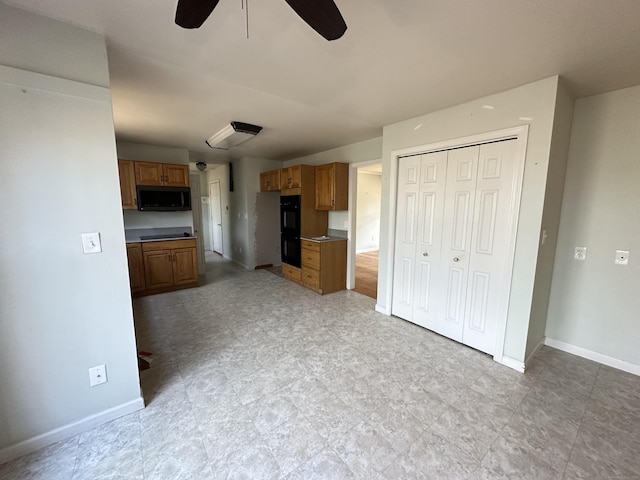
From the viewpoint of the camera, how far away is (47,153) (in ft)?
4.76

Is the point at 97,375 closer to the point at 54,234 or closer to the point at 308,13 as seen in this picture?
the point at 54,234

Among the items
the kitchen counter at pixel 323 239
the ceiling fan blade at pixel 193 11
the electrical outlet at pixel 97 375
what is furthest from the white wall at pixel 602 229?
the electrical outlet at pixel 97 375

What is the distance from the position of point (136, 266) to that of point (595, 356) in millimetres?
5753

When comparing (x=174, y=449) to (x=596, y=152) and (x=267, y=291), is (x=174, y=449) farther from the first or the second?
(x=596, y=152)

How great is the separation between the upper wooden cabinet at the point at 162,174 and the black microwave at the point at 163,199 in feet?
0.27

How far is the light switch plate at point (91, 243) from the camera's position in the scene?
62.0 inches

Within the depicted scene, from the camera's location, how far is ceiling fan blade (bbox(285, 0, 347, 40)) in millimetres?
974

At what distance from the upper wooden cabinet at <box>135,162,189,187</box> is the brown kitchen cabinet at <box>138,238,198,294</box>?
0.98 metres

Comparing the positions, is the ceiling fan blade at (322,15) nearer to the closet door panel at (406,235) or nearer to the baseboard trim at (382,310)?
the closet door panel at (406,235)

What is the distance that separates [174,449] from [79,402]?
2.33 feet

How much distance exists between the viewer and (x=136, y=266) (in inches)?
157

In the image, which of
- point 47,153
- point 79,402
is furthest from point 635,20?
point 79,402

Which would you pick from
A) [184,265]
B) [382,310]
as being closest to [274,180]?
[184,265]

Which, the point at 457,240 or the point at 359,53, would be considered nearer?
the point at 359,53
